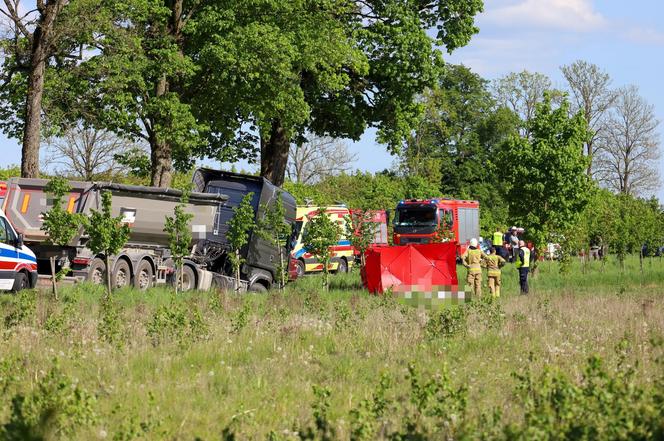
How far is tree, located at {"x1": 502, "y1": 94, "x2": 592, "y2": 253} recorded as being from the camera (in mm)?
35812

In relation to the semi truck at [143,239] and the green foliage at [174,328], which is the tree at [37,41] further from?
the green foliage at [174,328]

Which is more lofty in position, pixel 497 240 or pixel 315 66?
pixel 315 66

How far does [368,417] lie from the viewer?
7.76m

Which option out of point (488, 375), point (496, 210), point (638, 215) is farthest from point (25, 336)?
point (496, 210)

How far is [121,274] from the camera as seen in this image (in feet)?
79.3

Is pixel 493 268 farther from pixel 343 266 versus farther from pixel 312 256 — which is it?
pixel 343 266

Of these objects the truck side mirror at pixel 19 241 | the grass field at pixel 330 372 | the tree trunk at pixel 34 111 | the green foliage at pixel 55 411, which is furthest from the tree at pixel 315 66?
the green foliage at pixel 55 411

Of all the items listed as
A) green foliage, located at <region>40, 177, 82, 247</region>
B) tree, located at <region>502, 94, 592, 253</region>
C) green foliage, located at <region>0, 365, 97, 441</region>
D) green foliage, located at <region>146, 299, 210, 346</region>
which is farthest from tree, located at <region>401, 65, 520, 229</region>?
green foliage, located at <region>0, 365, 97, 441</region>

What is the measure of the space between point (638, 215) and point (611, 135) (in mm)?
36598

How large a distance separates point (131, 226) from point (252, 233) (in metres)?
3.25

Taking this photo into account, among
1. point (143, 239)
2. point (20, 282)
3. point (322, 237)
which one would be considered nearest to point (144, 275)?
point (143, 239)

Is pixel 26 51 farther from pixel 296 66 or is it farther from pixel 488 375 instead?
pixel 488 375

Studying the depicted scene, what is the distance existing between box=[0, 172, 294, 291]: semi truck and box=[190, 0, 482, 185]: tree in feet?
29.4

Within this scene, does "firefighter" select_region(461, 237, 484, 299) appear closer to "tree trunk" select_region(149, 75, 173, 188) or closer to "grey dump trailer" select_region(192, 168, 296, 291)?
"grey dump trailer" select_region(192, 168, 296, 291)
